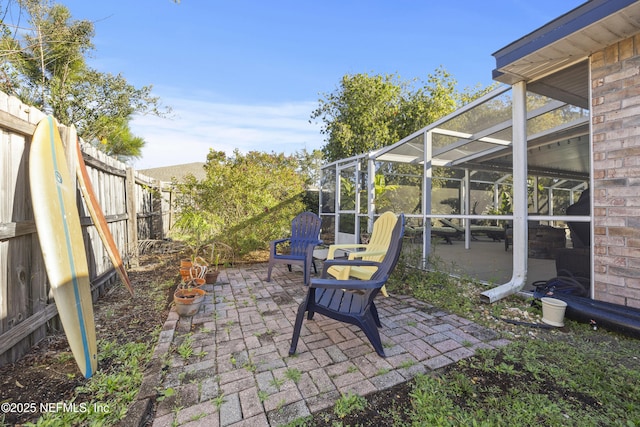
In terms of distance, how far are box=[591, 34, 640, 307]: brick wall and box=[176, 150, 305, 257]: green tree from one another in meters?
5.04

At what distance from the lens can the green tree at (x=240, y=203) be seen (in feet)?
18.0

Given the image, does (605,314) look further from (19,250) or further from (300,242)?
(19,250)

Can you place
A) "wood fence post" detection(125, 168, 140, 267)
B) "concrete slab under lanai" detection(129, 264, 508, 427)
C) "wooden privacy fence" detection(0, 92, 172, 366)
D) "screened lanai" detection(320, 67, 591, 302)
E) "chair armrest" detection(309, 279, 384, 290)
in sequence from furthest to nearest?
"wood fence post" detection(125, 168, 140, 267)
"screened lanai" detection(320, 67, 591, 302)
"chair armrest" detection(309, 279, 384, 290)
"wooden privacy fence" detection(0, 92, 172, 366)
"concrete slab under lanai" detection(129, 264, 508, 427)

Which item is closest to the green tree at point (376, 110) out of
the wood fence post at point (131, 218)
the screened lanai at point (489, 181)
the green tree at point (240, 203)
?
the screened lanai at point (489, 181)

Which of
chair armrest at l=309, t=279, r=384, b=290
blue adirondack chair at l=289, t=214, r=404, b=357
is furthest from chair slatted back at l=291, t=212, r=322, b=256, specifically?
chair armrest at l=309, t=279, r=384, b=290

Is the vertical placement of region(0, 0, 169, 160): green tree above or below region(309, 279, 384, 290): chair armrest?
above

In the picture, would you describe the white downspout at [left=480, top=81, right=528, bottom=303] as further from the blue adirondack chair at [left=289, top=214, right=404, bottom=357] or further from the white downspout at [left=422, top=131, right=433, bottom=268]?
the blue adirondack chair at [left=289, top=214, right=404, bottom=357]

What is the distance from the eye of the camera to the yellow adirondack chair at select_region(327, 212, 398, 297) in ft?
10.7

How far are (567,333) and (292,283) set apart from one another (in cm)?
310

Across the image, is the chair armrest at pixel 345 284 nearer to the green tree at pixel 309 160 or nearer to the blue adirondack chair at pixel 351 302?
the blue adirondack chair at pixel 351 302

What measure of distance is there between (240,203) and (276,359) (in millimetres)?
4180

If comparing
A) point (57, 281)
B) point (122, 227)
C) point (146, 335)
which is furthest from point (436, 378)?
point (122, 227)

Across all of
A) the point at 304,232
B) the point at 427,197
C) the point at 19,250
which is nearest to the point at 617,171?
the point at 427,197

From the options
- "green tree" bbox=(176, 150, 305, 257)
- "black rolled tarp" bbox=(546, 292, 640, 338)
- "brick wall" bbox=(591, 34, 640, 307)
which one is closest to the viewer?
"black rolled tarp" bbox=(546, 292, 640, 338)
